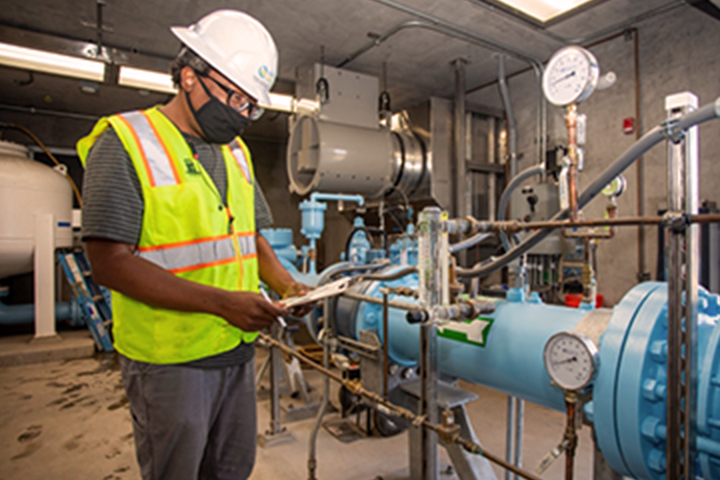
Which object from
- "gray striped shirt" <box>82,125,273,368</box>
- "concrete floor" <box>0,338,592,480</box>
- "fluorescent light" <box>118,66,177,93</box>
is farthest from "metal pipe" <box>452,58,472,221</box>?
"gray striped shirt" <box>82,125,273,368</box>

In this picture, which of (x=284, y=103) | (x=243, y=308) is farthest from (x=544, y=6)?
(x=243, y=308)

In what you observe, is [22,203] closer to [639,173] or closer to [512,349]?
[512,349]

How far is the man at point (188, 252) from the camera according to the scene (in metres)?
0.84

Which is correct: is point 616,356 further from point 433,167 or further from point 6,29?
point 6,29

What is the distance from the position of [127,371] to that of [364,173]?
2.34 m

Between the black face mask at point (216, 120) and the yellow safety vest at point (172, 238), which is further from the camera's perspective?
the black face mask at point (216, 120)

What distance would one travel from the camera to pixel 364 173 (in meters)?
3.09

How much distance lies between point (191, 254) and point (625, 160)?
1.00 m

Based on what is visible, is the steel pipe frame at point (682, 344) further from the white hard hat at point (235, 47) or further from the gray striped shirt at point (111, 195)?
the gray striped shirt at point (111, 195)

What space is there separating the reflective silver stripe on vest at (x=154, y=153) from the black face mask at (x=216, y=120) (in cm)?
12

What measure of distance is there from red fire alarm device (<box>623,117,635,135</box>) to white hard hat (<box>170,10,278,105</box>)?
2768 mm

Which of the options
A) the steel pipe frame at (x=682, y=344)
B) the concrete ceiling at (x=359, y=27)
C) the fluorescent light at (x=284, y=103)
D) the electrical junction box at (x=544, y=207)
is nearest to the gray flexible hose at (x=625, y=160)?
the steel pipe frame at (x=682, y=344)

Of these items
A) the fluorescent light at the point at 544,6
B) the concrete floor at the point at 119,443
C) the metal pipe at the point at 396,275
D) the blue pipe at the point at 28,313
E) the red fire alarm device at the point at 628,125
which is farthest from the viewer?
the blue pipe at the point at 28,313

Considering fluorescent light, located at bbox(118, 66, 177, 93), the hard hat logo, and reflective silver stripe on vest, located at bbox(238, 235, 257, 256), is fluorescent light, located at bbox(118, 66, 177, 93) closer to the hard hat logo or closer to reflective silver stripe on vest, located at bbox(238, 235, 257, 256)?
the hard hat logo
